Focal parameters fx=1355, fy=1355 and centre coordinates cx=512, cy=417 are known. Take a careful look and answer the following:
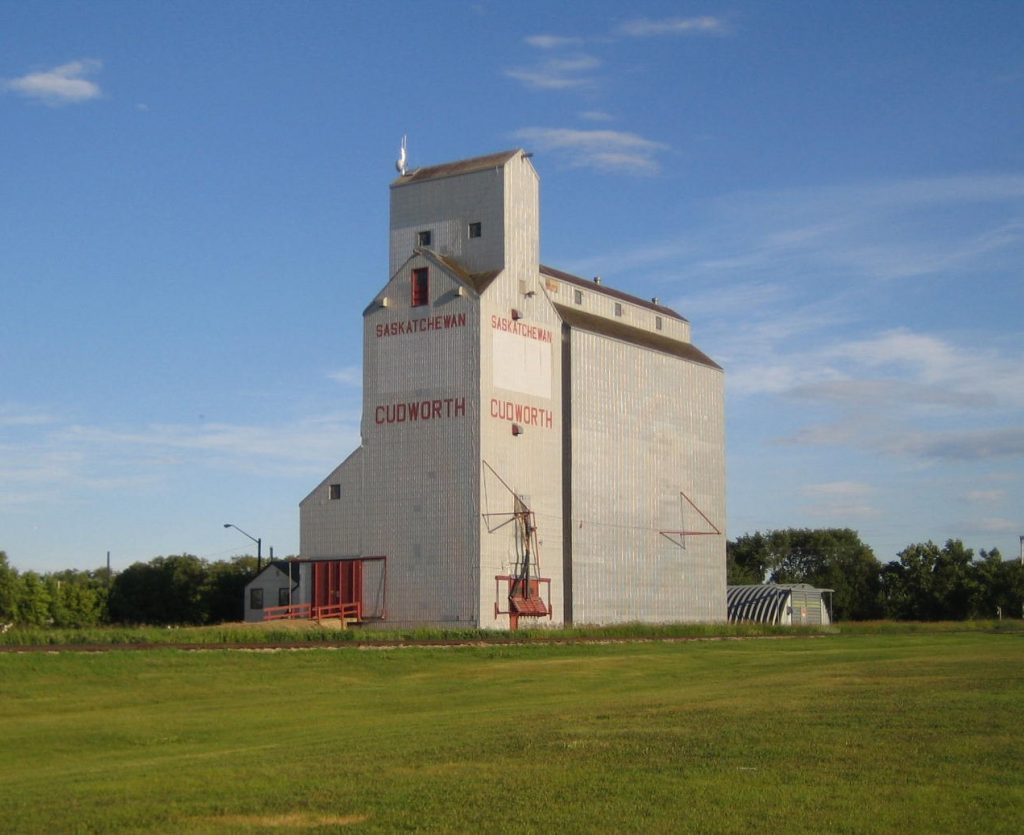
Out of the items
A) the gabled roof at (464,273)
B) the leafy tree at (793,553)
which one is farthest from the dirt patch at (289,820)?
the leafy tree at (793,553)

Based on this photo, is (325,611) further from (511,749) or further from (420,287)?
(511,749)

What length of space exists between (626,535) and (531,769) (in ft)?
181


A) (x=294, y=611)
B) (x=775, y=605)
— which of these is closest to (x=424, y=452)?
(x=294, y=611)

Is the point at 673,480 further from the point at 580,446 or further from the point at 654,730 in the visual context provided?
the point at 654,730

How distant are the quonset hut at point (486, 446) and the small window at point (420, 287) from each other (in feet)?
0.32

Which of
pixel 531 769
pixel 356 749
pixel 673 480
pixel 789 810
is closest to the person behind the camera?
pixel 789 810

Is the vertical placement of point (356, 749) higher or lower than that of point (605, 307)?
lower

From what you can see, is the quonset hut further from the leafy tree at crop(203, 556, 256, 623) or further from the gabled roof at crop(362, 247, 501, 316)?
the leafy tree at crop(203, 556, 256, 623)

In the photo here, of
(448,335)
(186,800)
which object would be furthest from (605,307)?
(186,800)

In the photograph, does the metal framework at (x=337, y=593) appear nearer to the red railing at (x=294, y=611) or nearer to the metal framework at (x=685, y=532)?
the red railing at (x=294, y=611)

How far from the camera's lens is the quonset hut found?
61.4m

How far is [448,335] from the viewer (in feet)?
205

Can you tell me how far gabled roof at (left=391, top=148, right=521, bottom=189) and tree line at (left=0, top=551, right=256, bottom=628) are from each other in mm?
29862

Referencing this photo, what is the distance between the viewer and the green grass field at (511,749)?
13469 mm
